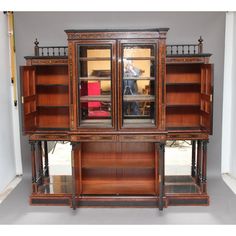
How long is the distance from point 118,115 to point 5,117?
144cm

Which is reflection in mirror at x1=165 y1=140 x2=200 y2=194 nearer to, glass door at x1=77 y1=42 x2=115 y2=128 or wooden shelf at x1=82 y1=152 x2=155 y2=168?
wooden shelf at x1=82 y1=152 x2=155 y2=168

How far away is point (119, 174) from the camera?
339cm

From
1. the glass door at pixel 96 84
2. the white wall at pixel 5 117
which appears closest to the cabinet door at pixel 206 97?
the glass door at pixel 96 84

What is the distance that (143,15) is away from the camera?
3.62 meters

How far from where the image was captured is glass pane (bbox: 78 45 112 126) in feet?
9.86

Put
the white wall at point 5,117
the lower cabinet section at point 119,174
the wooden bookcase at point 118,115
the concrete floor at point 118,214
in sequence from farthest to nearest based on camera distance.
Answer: the white wall at point 5,117, the lower cabinet section at point 119,174, the wooden bookcase at point 118,115, the concrete floor at point 118,214

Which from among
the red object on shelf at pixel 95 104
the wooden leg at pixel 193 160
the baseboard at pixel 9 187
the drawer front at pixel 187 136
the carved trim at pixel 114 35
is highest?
the carved trim at pixel 114 35

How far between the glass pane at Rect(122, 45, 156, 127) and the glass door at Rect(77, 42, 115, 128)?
14cm

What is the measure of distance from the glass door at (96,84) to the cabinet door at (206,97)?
900 millimetres

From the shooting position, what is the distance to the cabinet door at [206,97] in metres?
2.96

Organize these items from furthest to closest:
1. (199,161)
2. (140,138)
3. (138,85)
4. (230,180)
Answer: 1. (230,180)
2. (199,161)
3. (138,85)
4. (140,138)

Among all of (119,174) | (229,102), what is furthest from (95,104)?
(229,102)

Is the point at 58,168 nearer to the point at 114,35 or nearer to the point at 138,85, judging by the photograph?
the point at 138,85

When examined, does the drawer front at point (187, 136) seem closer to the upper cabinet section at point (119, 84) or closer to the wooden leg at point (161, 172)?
the upper cabinet section at point (119, 84)
